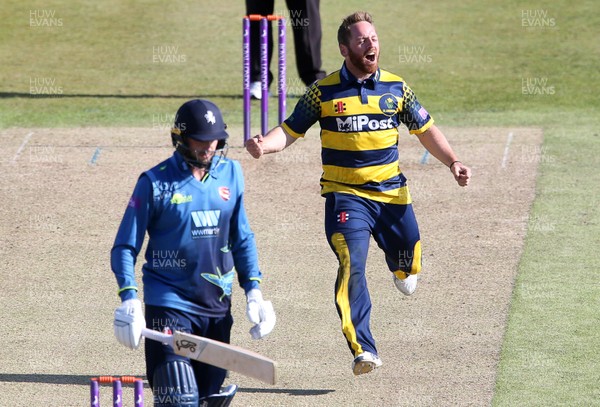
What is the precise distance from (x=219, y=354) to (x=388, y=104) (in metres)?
3.12

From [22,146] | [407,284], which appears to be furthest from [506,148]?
[22,146]

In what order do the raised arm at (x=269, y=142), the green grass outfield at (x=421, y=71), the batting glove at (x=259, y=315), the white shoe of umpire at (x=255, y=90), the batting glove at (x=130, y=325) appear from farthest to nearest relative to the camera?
1. the white shoe of umpire at (x=255, y=90)
2. the green grass outfield at (x=421, y=71)
3. the raised arm at (x=269, y=142)
4. the batting glove at (x=259, y=315)
5. the batting glove at (x=130, y=325)

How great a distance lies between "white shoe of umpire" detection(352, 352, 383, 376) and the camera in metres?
8.05

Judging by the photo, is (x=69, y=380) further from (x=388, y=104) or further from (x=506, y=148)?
(x=506, y=148)

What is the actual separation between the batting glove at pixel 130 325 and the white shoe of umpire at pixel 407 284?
3.55 metres

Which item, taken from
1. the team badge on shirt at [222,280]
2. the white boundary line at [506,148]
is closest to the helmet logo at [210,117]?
the team badge on shirt at [222,280]

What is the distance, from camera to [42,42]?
21.1 metres

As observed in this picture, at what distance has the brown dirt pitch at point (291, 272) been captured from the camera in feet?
28.0

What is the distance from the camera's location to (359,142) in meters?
8.70

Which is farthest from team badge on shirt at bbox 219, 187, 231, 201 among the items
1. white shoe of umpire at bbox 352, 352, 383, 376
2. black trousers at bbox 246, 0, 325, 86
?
black trousers at bbox 246, 0, 325, 86

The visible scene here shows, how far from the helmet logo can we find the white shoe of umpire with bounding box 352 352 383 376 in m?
2.28

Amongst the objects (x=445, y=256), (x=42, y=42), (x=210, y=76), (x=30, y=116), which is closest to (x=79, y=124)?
(x=30, y=116)

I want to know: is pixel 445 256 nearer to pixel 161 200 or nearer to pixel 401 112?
pixel 401 112

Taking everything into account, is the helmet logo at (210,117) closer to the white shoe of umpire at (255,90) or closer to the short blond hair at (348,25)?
the short blond hair at (348,25)
